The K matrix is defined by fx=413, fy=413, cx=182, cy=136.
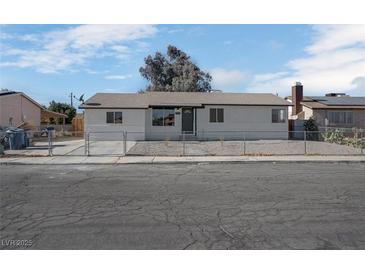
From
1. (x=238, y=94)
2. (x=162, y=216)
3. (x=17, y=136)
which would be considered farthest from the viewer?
(x=238, y=94)

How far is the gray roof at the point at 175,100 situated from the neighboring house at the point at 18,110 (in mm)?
8189

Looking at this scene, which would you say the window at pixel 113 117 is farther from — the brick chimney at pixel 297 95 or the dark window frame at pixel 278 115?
the brick chimney at pixel 297 95

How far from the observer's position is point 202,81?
183ft

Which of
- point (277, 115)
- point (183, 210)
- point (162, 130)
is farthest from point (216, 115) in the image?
point (183, 210)

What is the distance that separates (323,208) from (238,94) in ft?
93.6

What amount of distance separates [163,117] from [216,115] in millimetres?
4142

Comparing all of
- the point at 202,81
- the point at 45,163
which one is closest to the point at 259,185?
the point at 45,163

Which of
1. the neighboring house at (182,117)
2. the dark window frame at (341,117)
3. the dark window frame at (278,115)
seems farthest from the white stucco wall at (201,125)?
the dark window frame at (341,117)

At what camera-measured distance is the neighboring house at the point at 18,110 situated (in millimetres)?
36784

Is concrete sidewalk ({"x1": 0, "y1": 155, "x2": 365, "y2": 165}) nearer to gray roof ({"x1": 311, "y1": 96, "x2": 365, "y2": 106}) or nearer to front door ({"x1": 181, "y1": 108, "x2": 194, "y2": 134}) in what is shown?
front door ({"x1": 181, "y1": 108, "x2": 194, "y2": 134})

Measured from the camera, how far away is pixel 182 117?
3184 cm

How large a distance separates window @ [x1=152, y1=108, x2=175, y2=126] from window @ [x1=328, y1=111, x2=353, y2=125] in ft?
51.0

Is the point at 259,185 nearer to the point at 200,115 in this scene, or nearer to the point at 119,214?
the point at 119,214

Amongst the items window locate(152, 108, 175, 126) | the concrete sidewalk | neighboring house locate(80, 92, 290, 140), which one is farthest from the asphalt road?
window locate(152, 108, 175, 126)
